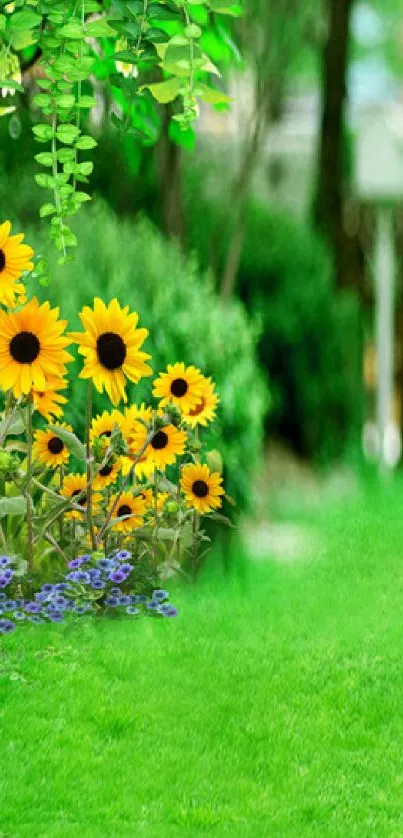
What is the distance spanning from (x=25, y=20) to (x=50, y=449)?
125 centimetres

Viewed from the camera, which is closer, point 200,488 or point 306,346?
point 200,488

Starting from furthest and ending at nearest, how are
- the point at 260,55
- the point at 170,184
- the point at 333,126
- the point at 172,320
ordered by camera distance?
the point at 333,126 < the point at 260,55 < the point at 170,184 < the point at 172,320

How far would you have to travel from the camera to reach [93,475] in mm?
3680

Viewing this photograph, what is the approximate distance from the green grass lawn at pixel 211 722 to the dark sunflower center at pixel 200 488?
0.29m

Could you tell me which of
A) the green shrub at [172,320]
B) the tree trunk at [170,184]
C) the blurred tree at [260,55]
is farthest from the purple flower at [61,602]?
the blurred tree at [260,55]

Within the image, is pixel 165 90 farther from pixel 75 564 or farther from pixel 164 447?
pixel 75 564

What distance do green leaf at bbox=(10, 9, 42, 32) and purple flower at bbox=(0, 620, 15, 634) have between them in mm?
1464

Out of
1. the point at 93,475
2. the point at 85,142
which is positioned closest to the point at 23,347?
the point at 93,475

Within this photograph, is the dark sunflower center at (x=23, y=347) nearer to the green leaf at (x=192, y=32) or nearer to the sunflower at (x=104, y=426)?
the sunflower at (x=104, y=426)

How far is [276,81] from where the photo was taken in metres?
8.50

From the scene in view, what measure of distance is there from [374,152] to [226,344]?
2.46 meters

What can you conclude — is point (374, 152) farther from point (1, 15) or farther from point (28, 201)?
point (1, 15)

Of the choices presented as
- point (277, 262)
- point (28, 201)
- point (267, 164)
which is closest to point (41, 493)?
point (28, 201)

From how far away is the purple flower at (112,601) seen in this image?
3.66 meters
